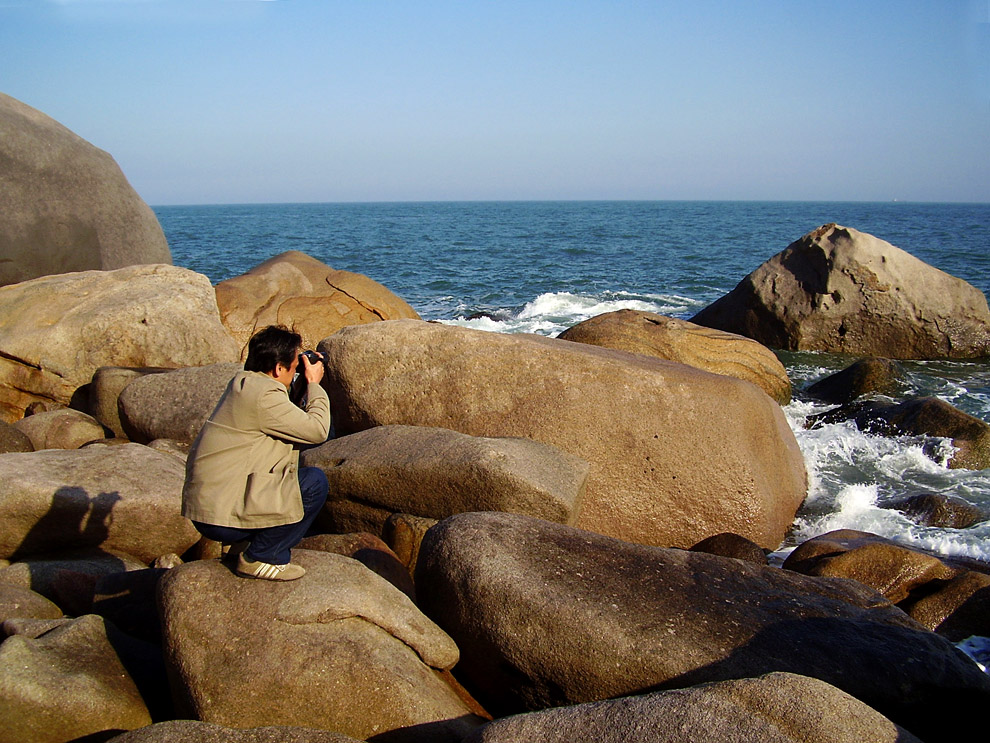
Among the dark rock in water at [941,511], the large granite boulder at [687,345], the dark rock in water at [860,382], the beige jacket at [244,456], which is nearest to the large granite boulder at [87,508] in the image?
the beige jacket at [244,456]

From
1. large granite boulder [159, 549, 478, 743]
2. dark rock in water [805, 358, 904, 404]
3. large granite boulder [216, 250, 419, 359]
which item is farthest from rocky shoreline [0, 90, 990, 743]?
dark rock in water [805, 358, 904, 404]

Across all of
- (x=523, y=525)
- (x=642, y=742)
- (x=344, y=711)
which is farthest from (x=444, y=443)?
(x=642, y=742)

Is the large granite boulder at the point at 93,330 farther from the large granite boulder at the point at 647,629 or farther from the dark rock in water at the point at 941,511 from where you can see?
the dark rock in water at the point at 941,511

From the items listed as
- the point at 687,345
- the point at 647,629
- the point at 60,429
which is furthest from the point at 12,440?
the point at 687,345

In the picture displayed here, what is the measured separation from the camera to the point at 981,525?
7141 mm

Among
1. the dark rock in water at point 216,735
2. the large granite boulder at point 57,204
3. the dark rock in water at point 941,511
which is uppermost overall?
the large granite boulder at point 57,204

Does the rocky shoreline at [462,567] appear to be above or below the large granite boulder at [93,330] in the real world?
below

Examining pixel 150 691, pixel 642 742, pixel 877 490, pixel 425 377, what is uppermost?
pixel 425 377

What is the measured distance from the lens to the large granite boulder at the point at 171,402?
7.37m

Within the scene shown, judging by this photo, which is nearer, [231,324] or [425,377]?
[425,377]

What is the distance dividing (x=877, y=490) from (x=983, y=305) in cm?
859

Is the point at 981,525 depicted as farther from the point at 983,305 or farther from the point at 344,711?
the point at 983,305

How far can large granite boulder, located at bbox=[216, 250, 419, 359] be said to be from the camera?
35.2ft

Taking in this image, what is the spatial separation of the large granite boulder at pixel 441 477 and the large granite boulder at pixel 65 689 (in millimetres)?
1952
